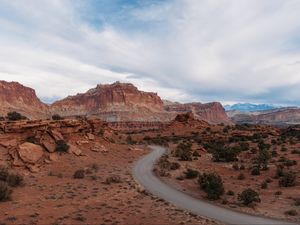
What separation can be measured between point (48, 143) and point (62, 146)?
5.15ft

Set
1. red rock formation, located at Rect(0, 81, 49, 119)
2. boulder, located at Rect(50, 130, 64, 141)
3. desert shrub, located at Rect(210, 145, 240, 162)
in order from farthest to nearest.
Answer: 1. red rock formation, located at Rect(0, 81, 49, 119)
2. desert shrub, located at Rect(210, 145, 240, 162)
3. boulder, located at Rect(50, 130, 64, 141)

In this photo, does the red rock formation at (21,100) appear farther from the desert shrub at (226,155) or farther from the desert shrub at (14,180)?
the desert shrub at (14,180)

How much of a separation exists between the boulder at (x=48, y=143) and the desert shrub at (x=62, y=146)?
1.35 feet

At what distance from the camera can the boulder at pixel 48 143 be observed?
34.2 metres

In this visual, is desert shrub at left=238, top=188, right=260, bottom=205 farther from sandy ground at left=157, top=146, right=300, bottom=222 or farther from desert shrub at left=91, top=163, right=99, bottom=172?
desert shrub at left=91, top=163, right=99, bottom=172

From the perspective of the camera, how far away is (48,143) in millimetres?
35000

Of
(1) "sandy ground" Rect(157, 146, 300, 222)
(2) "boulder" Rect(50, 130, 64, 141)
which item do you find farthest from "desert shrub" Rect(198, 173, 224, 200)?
(2) "boulder" Rect(50, 130, 64, 141)

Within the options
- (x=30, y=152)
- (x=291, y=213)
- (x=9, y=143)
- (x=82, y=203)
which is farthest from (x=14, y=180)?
(x=291, y=213)

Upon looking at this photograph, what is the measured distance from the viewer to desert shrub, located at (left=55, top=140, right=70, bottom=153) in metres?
35.6

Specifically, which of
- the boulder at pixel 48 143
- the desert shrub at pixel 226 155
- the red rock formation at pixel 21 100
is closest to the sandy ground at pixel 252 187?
the desert shrub at pixel 226 155

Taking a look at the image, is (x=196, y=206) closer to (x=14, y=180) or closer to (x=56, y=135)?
(x=14, y=180)

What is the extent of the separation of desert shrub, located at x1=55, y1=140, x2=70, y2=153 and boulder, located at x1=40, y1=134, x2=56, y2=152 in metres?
0.41

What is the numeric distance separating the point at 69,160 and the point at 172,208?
17.7 metres

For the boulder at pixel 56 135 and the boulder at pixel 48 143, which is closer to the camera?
the boulder at pixel 48 143
